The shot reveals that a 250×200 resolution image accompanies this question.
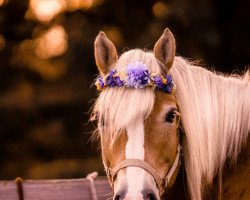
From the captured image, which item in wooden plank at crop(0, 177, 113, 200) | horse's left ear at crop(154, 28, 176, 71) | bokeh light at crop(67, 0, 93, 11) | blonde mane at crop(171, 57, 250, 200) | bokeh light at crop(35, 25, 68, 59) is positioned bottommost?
wooden plank at crop(0, 177, 113, 200)

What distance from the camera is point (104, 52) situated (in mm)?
3781

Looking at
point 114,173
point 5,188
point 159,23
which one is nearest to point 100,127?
point 114,173

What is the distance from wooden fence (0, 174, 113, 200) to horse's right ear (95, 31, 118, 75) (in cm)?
111

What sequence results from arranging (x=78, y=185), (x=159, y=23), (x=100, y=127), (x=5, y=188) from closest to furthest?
1. (x=100, y=127)
2. (x=5, y=188)
3. (x=78, y=185)
4. (x=159, y=23)

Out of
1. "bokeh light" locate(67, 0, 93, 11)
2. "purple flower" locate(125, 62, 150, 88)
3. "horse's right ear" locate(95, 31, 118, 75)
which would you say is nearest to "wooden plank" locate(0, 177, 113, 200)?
"horse's right ear" locate(95, 31, 118, 75)

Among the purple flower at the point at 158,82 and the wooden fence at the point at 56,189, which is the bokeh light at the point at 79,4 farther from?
the purple flower at the point at 158,82

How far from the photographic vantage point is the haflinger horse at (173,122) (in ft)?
11.3

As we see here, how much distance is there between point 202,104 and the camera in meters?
3.75

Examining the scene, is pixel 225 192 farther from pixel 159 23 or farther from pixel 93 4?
pixel 93 4

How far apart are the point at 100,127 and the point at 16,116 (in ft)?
29.5

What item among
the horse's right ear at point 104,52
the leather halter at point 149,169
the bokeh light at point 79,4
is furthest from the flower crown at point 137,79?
the bokeh light at point 79,4

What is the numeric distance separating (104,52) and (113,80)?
0.76ft

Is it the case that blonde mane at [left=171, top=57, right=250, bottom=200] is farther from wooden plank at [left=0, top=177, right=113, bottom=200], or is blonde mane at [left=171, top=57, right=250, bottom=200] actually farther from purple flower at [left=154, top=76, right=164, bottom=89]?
wooden plank at [left=0, top=177, right=113, bottom=200]

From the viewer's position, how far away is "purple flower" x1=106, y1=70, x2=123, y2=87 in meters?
3.59
